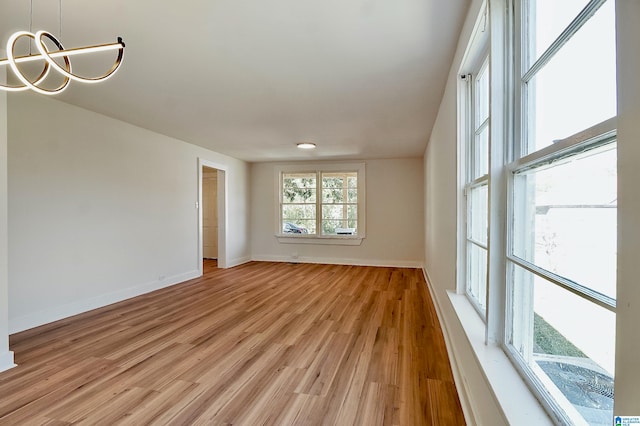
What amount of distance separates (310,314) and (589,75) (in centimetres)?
320

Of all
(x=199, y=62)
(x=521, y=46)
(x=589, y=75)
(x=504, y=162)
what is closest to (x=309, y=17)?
(x=199, y=62)

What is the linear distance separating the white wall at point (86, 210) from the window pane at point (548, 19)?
4134 mm

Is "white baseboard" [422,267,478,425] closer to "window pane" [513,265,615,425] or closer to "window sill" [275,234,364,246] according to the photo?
"window pane" [513,265,615,425]

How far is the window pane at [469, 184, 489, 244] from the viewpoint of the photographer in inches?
69.7

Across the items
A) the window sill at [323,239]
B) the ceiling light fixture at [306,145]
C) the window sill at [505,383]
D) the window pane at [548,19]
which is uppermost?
the ceiling light fixture at [306,145]

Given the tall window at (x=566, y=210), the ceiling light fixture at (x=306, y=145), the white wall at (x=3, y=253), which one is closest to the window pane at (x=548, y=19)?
the tall window at (x=566, y=210)

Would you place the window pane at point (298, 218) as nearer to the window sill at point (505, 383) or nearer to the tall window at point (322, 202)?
the tall window at point (322, 202)

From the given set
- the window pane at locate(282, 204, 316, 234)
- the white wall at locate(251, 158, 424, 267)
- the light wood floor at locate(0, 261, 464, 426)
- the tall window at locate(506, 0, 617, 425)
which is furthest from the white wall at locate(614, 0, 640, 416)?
the window pane at locate(282, 204, 316, 234)

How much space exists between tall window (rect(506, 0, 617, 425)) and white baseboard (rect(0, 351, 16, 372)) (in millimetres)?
3271

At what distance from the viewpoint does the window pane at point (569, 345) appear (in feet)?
2.24

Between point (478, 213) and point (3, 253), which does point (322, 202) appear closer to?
point (478, 213)

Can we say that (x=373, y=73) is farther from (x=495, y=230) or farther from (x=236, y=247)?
(x=236, y=247)

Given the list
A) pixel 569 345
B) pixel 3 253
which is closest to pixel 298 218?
pixel 3 253

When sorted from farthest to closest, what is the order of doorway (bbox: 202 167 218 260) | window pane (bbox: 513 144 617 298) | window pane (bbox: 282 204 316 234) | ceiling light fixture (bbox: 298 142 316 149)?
doorway (bbox: 202 167 218 260), window pane (bbox: 282 204 316 234), ceiling light fixture (bbox: 298 142 316 149), window pane (bbox: 513 144 617 298)
